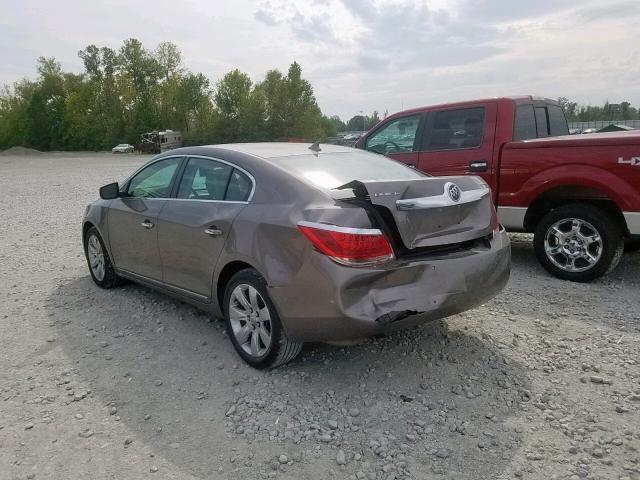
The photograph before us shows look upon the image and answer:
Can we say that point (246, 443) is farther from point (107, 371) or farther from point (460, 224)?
point (460, 224)

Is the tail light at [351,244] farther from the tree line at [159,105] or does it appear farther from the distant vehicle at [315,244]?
the tree line at [159,105]

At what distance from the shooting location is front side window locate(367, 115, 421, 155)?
7079 mm

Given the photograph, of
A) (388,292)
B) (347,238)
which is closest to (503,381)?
(388,292)

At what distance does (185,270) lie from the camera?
4.20 metres

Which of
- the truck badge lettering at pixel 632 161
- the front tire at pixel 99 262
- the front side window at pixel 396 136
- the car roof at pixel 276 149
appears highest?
the front side window at pixel 396 136

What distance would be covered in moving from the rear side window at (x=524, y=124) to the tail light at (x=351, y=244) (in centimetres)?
387

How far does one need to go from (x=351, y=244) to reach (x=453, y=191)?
86cm

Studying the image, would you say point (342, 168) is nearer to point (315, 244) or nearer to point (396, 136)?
A: point (315, 244)

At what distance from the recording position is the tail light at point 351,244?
3086mm

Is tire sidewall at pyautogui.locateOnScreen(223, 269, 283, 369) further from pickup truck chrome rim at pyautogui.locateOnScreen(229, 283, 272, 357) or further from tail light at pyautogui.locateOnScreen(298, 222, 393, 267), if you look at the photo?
tail light at pyautogui.locateOnScreen(298, 222, 393, 267)

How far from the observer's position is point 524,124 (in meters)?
6.47

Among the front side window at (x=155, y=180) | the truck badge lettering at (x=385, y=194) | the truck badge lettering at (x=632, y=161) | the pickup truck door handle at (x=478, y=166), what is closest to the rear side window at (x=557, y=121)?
the pickup truck door handle at (x=478, y=166)

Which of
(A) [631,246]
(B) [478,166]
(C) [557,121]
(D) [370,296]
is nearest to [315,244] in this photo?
(D) [370,296]

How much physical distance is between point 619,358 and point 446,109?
399cm
